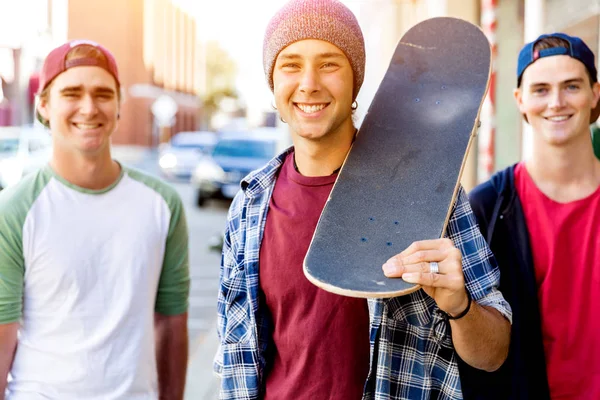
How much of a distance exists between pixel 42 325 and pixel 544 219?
1.69 m

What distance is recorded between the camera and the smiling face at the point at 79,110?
2447 millimetres

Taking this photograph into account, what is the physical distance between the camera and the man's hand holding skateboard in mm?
1562

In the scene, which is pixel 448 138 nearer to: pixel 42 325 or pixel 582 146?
pixel 582 146

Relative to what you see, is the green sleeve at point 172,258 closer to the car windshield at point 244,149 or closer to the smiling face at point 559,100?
the smiling face at point 559,100

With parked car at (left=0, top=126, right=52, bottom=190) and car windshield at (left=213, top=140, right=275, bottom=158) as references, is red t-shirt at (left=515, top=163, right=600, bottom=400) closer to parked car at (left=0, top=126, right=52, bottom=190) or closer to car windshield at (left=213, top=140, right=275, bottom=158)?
parked car at (left=0, top=126, right=52, bottom=190)

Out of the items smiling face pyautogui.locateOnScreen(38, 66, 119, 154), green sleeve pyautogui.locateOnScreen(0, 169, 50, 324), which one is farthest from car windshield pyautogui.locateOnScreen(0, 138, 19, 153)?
green sleeve pyautogui.locateOnScreen(0, 169, 50, 324)

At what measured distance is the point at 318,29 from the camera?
1876 mm

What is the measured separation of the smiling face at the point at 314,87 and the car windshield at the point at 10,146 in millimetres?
14004

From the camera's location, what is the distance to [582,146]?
95.6 inches

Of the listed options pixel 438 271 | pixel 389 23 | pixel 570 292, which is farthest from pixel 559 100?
pixel 389 23

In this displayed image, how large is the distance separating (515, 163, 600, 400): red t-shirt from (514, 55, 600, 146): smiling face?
9.1 inches

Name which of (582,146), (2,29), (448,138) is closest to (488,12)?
(582,146)

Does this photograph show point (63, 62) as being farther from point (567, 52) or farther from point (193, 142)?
point (193, 142)

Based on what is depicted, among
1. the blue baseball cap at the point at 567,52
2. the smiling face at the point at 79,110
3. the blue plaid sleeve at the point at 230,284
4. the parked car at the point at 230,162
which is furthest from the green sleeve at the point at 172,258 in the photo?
the parked car at the point at 230,162
